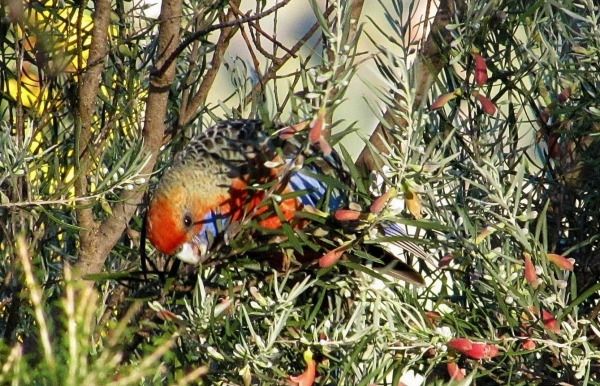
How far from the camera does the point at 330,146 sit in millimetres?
856

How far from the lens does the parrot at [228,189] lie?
1.05m

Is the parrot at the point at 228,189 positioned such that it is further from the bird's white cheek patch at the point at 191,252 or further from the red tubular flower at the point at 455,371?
the red tubular flower at the point at 455,371

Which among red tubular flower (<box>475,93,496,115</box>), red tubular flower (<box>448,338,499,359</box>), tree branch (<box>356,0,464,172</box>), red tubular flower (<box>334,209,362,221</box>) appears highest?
tree branch (<box>356,0,464,172</box>)

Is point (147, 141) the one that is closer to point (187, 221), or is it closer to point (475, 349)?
point (187, 221)

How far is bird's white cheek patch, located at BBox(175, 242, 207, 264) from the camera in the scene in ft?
4.35

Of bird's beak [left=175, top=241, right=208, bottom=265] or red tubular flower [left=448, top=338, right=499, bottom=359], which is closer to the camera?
red tubular flower [left=448, top=338, right=499, bottom=359]

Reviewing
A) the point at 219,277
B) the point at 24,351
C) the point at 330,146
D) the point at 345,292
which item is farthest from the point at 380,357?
the point at 24,351

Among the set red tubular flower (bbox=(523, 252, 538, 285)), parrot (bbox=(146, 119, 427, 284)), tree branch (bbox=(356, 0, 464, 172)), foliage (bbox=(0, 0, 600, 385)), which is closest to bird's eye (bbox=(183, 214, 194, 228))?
parrot (bbox=(146, 119, 427, 284))

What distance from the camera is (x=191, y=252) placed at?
1.38 meters

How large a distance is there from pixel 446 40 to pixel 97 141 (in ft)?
1.77

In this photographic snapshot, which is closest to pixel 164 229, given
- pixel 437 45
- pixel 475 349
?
pixel 437 45

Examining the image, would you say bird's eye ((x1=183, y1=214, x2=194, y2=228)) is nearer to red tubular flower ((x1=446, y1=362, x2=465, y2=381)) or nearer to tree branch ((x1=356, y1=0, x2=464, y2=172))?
tree branch ((x1=356, y1=0, x2=464, y2=172))

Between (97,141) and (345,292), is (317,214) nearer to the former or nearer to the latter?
(345,292)

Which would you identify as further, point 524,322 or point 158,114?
point 158,114
